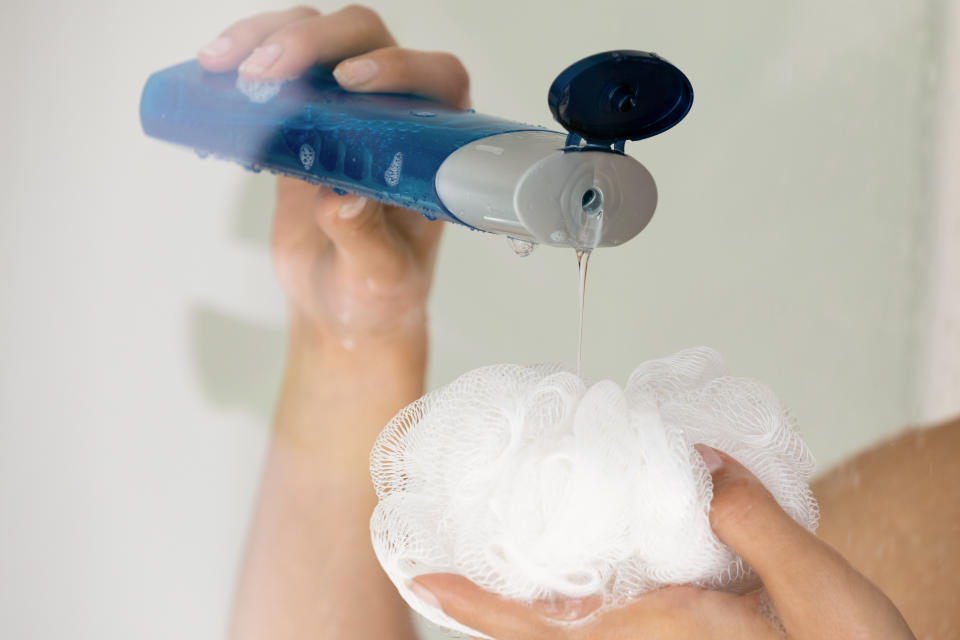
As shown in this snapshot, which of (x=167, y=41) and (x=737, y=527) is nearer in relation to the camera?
(x=737, y=527)

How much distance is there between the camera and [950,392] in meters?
0.61

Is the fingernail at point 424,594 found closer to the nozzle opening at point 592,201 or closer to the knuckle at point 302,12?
the nozzle opening at point 592,201

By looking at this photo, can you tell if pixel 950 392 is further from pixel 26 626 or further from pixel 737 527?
pixel 26 626

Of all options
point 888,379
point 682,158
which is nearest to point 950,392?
point 888,379

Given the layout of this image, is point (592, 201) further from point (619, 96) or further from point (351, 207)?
point (351, 207)

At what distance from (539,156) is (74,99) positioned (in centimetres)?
32

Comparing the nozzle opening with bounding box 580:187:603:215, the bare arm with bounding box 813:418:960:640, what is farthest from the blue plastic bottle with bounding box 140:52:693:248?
the bare arm with bounding box 813:418:960:640

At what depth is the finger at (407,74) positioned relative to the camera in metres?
0.37

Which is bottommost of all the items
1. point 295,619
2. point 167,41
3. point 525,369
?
point 295,619

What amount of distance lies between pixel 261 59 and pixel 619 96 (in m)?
0.23

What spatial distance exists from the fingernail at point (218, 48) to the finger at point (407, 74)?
0.06m

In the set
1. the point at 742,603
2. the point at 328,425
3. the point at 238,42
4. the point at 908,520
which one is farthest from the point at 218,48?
the point at 908,520

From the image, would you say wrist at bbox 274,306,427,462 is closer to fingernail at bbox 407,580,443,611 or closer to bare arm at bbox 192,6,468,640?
bare arm at bbox 192,6,468,640

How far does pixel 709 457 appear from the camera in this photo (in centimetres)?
27
